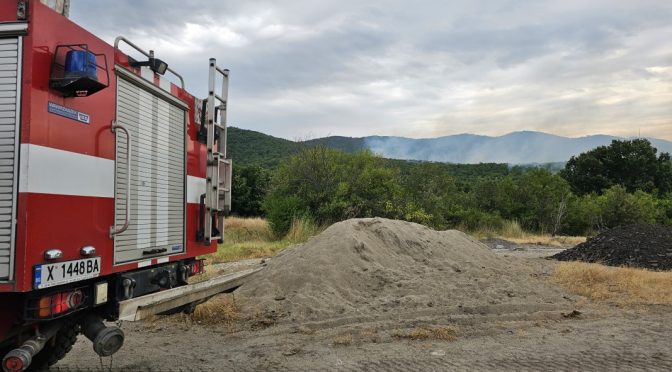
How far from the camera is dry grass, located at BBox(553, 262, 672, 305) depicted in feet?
31.2

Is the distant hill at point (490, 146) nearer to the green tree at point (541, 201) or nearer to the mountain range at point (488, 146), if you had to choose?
the mountain range at point (488, 146)

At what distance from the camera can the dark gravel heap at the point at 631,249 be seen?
1526cm

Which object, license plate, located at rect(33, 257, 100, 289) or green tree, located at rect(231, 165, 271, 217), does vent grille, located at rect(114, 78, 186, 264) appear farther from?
green tree, located at rect(231, 165, 271, 217)

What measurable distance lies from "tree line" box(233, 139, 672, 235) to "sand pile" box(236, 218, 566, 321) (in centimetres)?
1121

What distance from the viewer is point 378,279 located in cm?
923

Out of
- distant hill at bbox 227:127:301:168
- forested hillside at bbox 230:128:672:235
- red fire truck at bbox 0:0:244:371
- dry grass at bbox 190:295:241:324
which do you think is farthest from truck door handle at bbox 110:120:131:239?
distant hill at bbox 227:127:301:168

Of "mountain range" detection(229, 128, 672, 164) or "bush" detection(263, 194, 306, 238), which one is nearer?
"bush" detection(263, 194, 306, 238)

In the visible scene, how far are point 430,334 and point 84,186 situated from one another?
4.63 m

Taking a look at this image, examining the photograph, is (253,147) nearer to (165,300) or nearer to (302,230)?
(302,230)

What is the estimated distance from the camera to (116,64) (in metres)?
4.61

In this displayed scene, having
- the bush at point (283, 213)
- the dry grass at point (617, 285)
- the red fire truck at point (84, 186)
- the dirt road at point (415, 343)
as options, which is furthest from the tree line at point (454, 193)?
the red fire truck at point (84, 186)

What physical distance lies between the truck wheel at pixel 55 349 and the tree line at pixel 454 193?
17.5 meters

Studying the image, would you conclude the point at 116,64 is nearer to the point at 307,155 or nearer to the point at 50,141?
the point at 50,141

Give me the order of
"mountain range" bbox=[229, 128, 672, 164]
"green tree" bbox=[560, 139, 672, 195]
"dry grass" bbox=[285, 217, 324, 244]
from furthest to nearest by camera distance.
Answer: "mountain range" bbox=[229, 128, 672, 164] < "green tree" bbox=[560, 139, 672, 195] < "dry grass" bbox=[285, 217, 324, 244]
